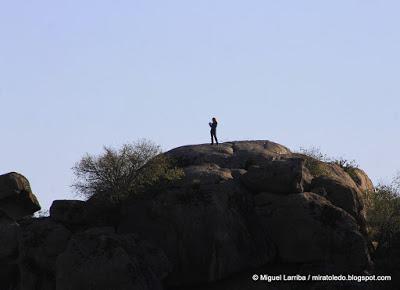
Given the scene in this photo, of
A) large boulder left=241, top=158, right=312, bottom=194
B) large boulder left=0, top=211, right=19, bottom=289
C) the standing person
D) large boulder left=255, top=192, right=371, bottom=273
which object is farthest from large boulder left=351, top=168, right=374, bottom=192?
large boulder left=0, top=211, right=19, bottom=289

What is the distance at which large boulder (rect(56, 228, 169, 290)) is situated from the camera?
52688mm

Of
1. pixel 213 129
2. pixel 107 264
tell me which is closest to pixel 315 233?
pixel 213 129

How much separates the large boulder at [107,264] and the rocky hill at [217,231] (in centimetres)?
10

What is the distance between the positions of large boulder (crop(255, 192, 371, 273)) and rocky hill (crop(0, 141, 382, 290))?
0.06 meters

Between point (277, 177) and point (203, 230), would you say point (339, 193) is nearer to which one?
point (277, 177)

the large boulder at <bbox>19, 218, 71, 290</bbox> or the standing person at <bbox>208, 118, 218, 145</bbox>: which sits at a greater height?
the standing person at <bbox>208, 118, 218, 145</bbox>

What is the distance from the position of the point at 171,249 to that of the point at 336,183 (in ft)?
42.2

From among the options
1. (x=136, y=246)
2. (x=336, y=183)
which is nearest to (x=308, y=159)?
(x=336, y=183)

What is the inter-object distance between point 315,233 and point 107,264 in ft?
44.7

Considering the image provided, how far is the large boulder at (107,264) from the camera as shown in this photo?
173 ft

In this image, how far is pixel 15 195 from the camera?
71.3 meters

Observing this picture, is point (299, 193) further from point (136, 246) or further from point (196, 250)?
point (136, 246)

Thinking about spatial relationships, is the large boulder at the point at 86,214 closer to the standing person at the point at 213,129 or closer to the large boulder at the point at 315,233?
the standing person at the point at 213,129

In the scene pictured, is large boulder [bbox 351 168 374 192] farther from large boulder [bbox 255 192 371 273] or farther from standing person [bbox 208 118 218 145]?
large boulder [bbox 255 192 371 273]
